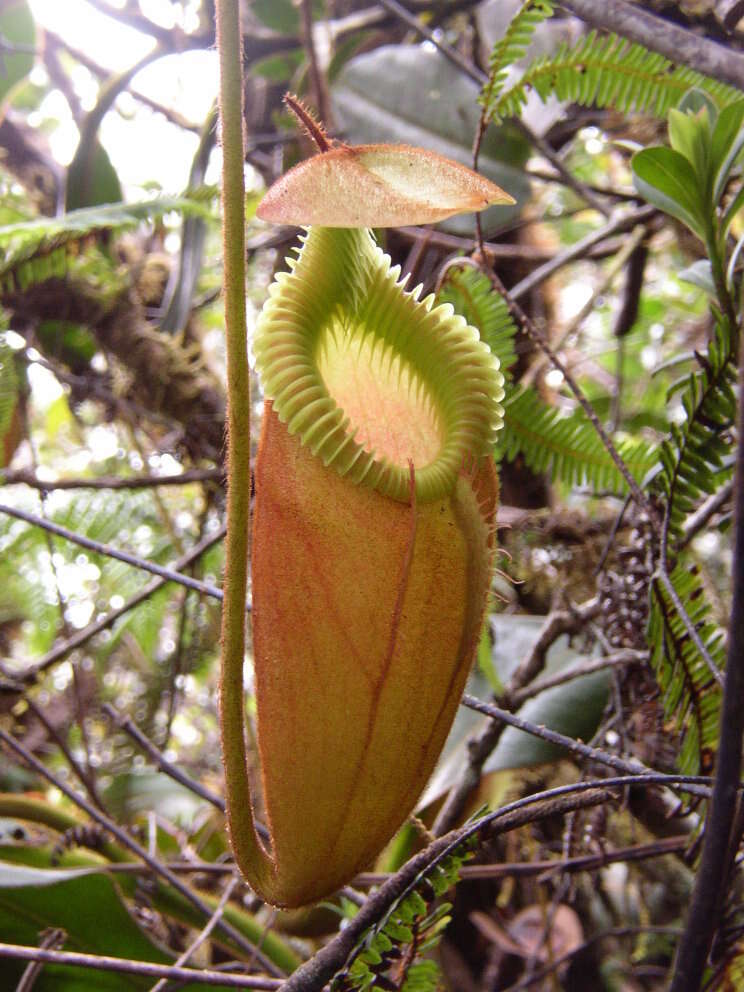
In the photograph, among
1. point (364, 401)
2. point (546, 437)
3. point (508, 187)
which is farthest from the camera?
point (508, 187)

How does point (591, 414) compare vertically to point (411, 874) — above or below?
above

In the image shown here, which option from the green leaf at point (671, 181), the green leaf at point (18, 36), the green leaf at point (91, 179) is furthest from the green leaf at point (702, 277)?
the green leaf at point (18, 36)

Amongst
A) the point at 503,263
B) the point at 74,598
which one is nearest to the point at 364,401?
the point at 503,263

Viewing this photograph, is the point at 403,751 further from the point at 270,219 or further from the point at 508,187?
the point at 508,187

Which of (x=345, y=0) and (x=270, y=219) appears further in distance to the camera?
(x=345, y=0)

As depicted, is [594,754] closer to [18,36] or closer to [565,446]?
[565,446]

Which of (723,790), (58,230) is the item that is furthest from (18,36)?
(723,790)

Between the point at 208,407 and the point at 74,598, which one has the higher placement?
the point at 208,407
